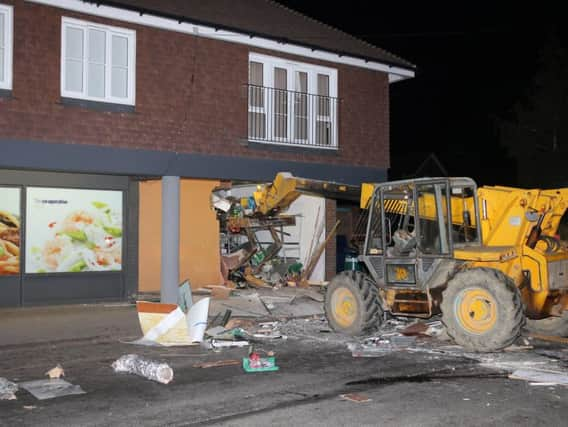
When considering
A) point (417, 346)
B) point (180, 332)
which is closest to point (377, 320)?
point (417, 346)

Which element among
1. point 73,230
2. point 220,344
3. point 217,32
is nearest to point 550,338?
point 220,344

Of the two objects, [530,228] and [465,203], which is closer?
Answer: [530,228]

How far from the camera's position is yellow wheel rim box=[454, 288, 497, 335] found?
1033 cm

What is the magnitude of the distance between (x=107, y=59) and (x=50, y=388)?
798 centimetres

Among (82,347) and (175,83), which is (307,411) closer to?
(82,347)

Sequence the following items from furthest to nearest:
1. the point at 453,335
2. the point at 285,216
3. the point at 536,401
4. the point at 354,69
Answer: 1. the point at 285,216
2. the point at 354,69
3. the point at 453,335
4. the point at 536,401

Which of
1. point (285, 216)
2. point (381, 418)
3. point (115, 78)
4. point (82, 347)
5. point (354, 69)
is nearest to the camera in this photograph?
point (381, 418)

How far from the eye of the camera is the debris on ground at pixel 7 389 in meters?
7.87

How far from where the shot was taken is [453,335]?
10.7 metres

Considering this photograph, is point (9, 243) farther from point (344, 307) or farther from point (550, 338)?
point (550, 338)

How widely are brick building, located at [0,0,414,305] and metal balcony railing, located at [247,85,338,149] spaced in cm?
3

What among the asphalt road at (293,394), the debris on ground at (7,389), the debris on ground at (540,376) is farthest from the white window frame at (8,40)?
the debris on ground at (540,376)

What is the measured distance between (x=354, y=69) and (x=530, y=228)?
8.44 metres

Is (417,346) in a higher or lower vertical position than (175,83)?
lower
